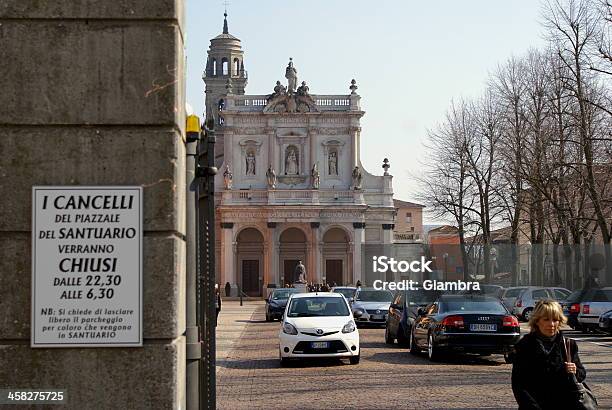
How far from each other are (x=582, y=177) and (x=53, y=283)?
1497 inches

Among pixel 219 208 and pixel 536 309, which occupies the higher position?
pixel 219 208

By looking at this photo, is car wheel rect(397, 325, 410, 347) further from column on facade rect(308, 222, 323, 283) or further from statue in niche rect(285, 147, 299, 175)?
statue in niche rect(285, 147, 299, 175)

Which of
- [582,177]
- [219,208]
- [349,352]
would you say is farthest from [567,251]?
[219,208]

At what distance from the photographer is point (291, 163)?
91375 millimetres

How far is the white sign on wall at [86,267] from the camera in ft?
18.8

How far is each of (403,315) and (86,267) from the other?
20.9m

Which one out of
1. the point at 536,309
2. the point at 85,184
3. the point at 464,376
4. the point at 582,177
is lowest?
the point at 464,376

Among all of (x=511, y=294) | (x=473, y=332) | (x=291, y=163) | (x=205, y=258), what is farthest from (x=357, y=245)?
(x=205, y=258)

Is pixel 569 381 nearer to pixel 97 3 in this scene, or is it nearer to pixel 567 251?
pixel 97 3

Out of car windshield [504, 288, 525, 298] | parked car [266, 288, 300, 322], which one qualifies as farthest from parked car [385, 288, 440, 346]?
parked car [266, 288, 300, 322]

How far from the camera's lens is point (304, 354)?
20859mm

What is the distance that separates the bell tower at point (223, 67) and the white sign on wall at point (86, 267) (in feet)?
339

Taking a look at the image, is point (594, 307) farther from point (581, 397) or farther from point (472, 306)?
point (581, 397)

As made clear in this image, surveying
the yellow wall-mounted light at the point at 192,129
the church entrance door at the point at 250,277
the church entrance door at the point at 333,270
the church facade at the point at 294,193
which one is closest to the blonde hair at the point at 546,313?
the yellow wall-mounted light at the point at 192,129
